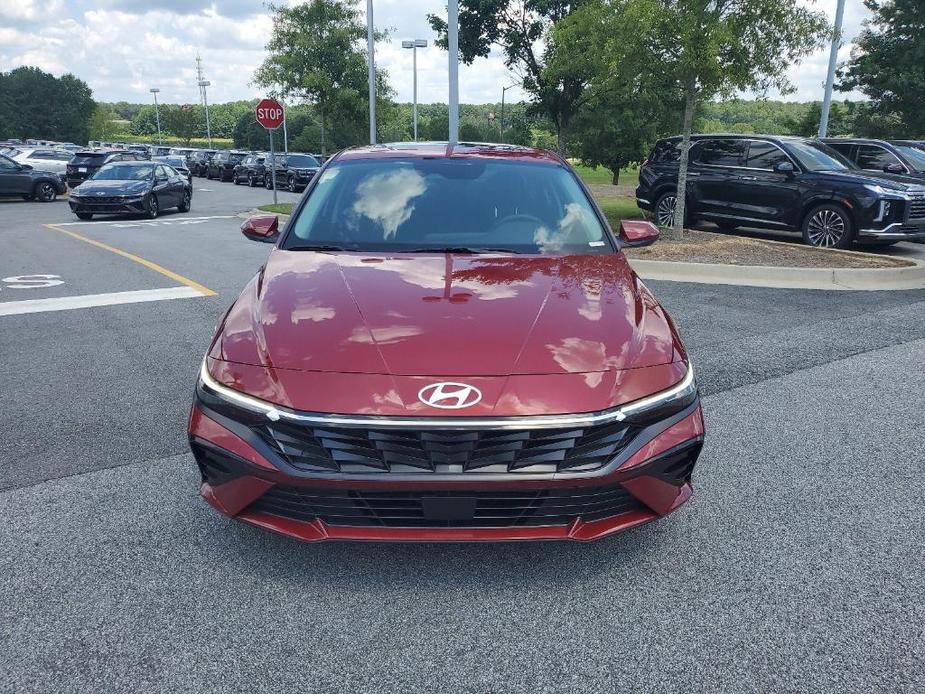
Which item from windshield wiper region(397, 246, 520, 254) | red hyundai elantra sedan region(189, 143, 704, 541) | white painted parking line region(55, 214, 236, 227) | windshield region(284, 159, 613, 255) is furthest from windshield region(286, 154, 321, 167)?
red hyundai elantra sedan region(189, 143, 704, 541)

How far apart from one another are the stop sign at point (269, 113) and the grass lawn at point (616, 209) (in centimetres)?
214

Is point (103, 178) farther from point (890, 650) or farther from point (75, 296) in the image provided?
point (890, 650)

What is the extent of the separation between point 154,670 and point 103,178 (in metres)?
20.1

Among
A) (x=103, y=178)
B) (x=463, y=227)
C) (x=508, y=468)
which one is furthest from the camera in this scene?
(x=103, y=178)

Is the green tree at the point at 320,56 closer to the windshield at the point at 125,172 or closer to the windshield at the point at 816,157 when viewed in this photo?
the windshield at the point at 125,172

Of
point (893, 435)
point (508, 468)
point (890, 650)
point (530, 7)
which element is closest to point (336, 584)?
point (508, 468)

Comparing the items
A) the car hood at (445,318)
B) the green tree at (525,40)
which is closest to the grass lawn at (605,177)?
the green tree at (525,40)

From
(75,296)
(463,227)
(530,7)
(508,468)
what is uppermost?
(530,7)

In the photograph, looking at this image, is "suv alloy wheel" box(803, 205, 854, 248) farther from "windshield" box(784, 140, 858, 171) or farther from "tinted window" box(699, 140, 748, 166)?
"tinted window" box(699, 140, 748, 166)

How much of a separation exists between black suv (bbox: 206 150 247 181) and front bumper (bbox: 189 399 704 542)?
40.6 m

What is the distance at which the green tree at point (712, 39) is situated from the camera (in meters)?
11.3

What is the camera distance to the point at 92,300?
318 inches

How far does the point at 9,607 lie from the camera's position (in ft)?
8.80

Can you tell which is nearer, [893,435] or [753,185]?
[893,435]
